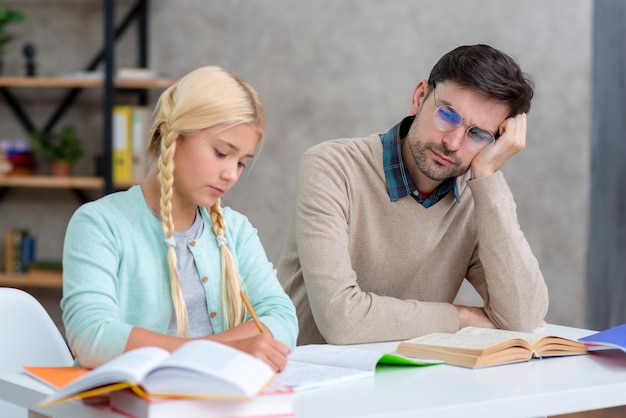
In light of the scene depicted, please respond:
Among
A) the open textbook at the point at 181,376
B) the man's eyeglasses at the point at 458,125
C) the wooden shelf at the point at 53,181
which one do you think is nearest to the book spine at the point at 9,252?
the wooden shelf at the point at 53,181

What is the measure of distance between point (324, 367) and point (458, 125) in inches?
30.9

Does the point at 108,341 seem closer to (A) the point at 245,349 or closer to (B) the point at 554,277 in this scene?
(A) the point at 245,349

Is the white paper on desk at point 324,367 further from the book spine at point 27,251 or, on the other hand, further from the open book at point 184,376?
the book spine at point 27,251

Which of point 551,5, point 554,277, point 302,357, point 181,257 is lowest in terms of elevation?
point 554,277

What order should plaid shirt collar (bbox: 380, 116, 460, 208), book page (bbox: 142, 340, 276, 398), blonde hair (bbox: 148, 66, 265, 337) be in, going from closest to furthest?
1. book page (bbox: 142, 340, 276, 398)
2. blonde hair (bbox: 148, 66, 265, 337)
3. plaid shirt collar (bbox: 380, 116, 460, 208)

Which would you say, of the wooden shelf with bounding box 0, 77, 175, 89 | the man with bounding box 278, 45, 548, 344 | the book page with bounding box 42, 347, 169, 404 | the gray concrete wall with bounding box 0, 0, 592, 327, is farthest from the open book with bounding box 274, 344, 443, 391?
the wooden shelf with bounding box 0, 77, 175, 89

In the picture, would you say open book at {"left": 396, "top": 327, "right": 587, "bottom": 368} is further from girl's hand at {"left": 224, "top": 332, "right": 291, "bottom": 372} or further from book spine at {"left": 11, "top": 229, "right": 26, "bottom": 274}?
book spine at {"left": 11, "top": 229, "right": 26, "bottom": 274}

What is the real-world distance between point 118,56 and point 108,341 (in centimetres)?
344

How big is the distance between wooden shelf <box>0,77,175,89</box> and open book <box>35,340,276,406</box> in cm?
328

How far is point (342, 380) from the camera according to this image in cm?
127

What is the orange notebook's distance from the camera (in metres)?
1.18

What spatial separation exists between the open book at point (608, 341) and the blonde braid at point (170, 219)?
0.69 meters

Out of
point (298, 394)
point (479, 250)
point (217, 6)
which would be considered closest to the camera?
point (298, 394)

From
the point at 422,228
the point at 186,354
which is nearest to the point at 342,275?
the point at 422,228
